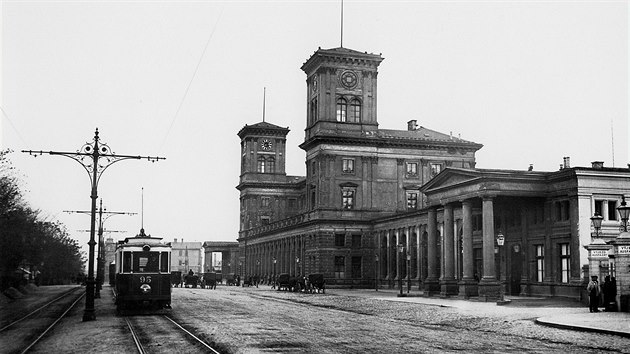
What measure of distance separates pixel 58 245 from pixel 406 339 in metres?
78.3

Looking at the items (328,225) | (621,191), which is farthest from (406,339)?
(328,225)

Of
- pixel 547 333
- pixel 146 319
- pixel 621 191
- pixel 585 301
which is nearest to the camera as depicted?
pixel 547 333

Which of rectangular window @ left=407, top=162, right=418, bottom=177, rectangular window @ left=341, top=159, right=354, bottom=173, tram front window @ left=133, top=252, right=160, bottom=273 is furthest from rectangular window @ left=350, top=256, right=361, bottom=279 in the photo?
tram front window @ left=133, top=252, right=160, bottom=273

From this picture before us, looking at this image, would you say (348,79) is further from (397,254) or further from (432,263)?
(432,263)

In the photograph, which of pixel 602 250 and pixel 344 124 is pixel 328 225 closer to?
pixel 344 124

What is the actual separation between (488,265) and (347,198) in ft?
121

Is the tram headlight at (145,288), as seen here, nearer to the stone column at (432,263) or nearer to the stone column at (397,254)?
the stone column at (432,263)

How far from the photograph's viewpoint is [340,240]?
257 feet

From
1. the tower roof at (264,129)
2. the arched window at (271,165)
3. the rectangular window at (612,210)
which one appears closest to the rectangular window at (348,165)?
the tower roof at (264,129)

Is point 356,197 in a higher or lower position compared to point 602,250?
higher

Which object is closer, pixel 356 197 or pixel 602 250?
pixel 602 250

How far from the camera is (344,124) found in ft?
265

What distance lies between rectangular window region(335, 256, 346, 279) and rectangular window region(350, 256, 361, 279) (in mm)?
865

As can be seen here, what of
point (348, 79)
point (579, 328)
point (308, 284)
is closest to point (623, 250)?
point (579, 328)
